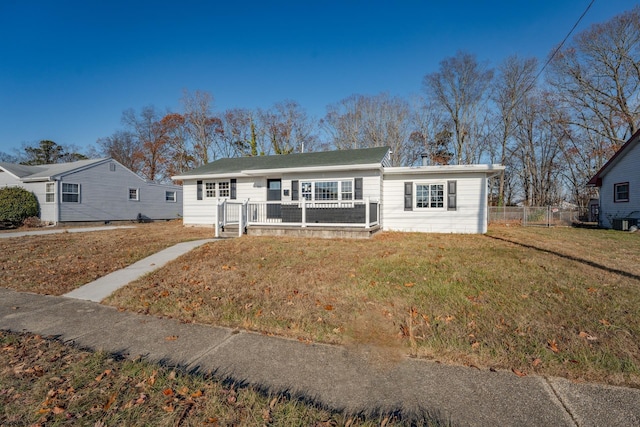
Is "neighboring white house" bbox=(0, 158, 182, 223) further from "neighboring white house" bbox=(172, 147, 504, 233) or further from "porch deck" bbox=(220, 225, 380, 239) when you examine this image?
"porch deck" bbox=(220, 225, 380, 239)

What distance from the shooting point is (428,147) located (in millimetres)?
31688

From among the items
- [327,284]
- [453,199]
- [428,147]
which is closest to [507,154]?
[428,147]

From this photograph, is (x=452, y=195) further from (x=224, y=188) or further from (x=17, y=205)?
(x=17, y=205)

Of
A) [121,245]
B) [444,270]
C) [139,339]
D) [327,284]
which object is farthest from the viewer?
[121,245]

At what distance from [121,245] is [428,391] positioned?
1031cm

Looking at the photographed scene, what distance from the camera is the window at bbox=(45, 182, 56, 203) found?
1848 centimetres

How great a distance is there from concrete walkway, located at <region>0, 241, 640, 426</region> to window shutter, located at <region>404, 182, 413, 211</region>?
35.8ft

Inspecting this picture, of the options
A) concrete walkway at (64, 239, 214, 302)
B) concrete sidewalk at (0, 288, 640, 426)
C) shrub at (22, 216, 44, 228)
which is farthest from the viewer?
shrub at (22, 216, 44, 228)

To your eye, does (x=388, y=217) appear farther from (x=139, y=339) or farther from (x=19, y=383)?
(x=19, y=383)

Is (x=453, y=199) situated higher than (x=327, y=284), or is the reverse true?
(x=453, y=199)

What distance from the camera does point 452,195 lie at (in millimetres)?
12906

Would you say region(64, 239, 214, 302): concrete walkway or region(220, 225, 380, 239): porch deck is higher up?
region(220, 225, 380, 239): porch deck

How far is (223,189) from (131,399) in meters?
13.9

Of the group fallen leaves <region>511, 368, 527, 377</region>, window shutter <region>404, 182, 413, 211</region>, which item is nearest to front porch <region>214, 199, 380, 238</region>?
window shutter <region>404, 182, 413, 211</region>
